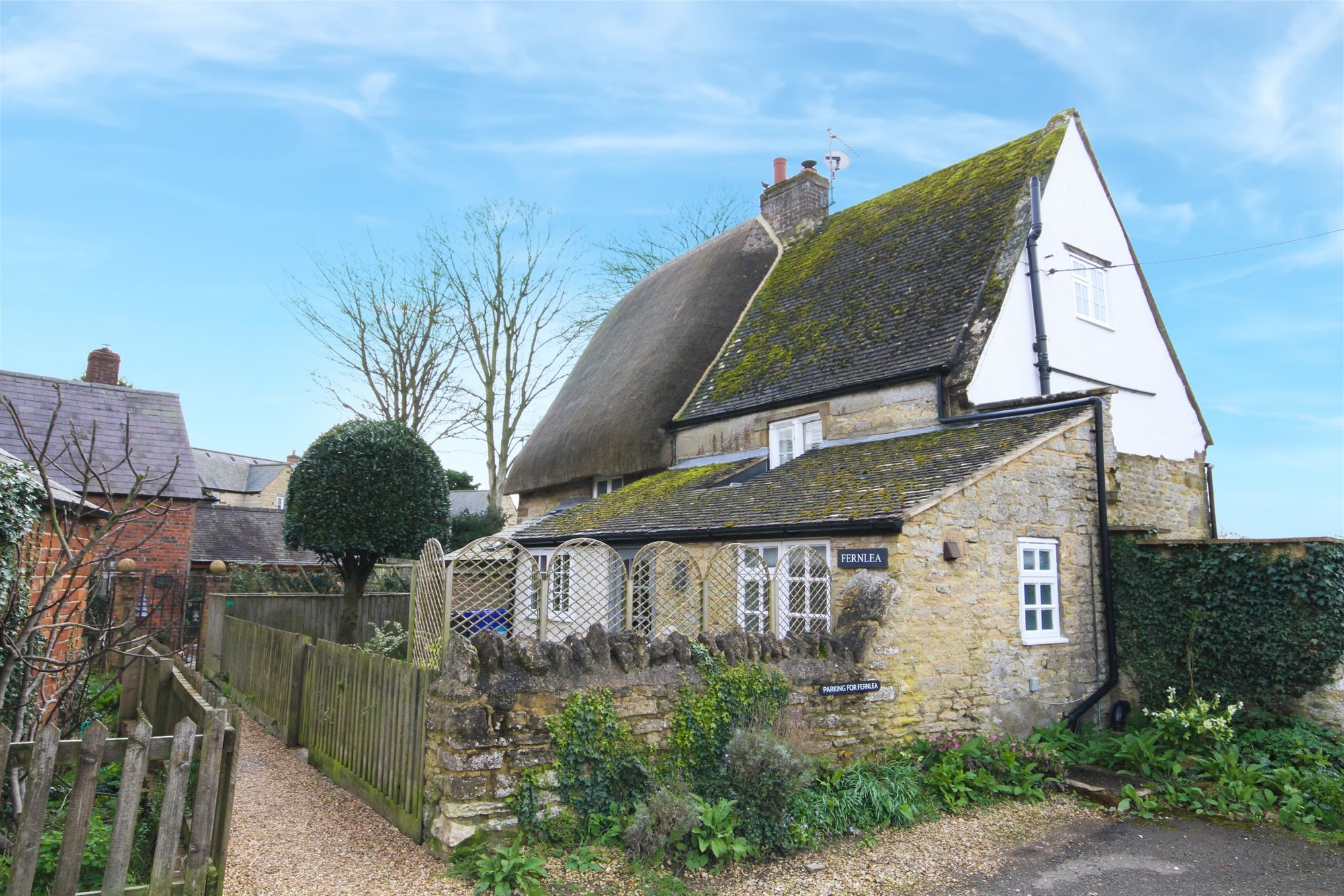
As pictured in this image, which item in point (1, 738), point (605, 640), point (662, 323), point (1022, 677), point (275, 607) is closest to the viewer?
point (1, 738)

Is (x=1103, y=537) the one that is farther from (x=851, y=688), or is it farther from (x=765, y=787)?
(x=765, y=787)

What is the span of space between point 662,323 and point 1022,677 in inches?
434

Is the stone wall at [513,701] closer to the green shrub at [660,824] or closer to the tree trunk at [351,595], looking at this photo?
the green shrub at [660,824]

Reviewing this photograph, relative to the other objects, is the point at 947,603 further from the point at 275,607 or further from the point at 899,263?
the point at 275,607

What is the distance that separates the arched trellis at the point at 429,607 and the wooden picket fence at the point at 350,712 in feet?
0.51

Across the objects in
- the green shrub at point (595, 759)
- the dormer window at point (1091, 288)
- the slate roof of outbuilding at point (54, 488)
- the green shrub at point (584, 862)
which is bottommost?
the green shrub at point (584, 862)

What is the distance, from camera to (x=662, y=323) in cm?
1784

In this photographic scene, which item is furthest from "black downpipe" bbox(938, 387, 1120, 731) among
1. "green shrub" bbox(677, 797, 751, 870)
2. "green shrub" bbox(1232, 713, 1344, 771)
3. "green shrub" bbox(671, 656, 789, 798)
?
"green shrub" bbox(677, 797, 751, 870)

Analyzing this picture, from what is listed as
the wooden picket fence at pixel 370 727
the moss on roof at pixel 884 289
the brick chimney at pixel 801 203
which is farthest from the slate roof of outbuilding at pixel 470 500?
the wooden picket fence at pixel 370 727

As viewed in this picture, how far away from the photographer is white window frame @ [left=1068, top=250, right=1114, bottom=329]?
41.7 feet

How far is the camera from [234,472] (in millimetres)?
50250

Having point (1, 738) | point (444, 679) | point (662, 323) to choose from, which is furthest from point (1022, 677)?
point (662, 323)

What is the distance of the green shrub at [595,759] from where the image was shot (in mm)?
6020

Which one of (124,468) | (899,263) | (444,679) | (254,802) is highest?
(899,263)
